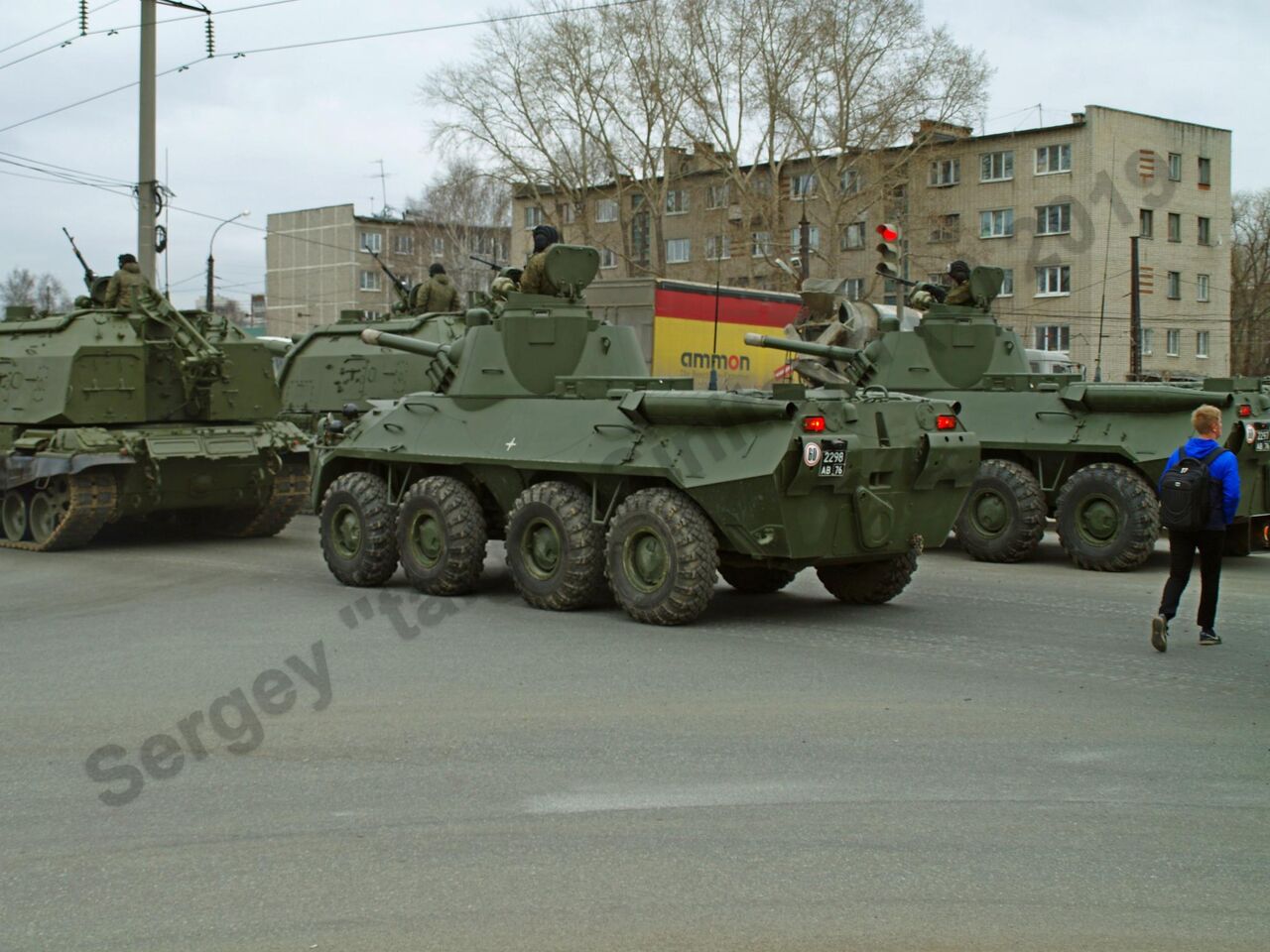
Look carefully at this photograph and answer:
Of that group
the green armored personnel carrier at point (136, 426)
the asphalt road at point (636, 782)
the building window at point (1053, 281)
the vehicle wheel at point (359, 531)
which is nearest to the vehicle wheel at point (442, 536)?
the vehicle wheel at point (359, 531)

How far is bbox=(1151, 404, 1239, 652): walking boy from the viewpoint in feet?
33.0

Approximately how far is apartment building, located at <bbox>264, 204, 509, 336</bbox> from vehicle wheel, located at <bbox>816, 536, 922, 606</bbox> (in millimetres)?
61630

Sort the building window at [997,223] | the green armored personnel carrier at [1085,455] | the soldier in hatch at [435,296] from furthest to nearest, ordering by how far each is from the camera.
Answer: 1. the building window at [997,223]
2. the soldier in hatch at [435,296]
3. the green armored personnel carrier at [1085,455]

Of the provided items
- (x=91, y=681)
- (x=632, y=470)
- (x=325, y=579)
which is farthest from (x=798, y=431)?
(x=325, y=579)

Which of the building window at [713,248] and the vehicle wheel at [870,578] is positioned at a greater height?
the building window at [713,248]

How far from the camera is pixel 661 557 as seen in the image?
1116 centimetres

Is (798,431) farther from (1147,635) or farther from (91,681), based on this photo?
(91,681)

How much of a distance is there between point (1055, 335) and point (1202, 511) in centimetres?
4337

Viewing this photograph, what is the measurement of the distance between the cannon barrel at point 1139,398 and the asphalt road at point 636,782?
3.85 m

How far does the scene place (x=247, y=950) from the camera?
4.98m

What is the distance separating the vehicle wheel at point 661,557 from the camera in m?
10.9

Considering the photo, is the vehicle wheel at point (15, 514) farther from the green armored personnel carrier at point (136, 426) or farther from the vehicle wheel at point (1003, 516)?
the vehicle wheel at point (1003, 516)

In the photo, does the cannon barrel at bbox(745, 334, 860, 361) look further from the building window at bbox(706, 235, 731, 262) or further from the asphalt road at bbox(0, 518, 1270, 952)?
the building window at bbox(706, 235, 731, 262)

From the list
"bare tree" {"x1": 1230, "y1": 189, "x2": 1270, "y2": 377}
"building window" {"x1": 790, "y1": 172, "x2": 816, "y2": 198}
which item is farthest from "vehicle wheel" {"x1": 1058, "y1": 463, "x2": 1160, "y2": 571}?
"bare tree" {"x1": 1230, "y1": 189, "x2": 1270, "y2": 377}
